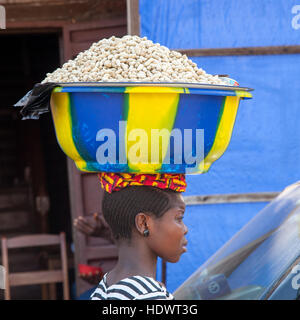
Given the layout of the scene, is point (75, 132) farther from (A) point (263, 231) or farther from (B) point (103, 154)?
(A) point (263, 231)

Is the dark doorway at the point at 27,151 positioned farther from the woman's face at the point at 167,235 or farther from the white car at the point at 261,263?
the woman's face at the point at 167,235

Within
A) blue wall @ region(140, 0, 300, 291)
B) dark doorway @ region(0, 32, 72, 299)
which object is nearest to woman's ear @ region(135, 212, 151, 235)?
blue wall @ region(140, 0, 300, 291)

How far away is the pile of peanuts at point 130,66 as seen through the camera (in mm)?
1714

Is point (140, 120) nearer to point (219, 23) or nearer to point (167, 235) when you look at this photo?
point (167, 235)

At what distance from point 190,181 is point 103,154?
2187 millimetres

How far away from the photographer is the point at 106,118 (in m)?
1.68

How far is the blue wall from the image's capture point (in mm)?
3852

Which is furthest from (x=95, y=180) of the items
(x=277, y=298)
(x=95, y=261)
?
(x=277, y=298)

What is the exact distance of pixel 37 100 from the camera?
1.68 m

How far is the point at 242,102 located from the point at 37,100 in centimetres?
239

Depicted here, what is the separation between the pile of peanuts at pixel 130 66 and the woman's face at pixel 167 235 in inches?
15.0

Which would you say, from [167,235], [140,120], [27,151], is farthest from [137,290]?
[27,151]

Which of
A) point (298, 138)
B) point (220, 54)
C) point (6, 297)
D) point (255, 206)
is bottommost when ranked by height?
point (6, 297)

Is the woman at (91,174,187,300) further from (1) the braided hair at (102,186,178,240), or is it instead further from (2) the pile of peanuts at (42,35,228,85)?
(2) the pile of peanuts at (42,35,228,85)
